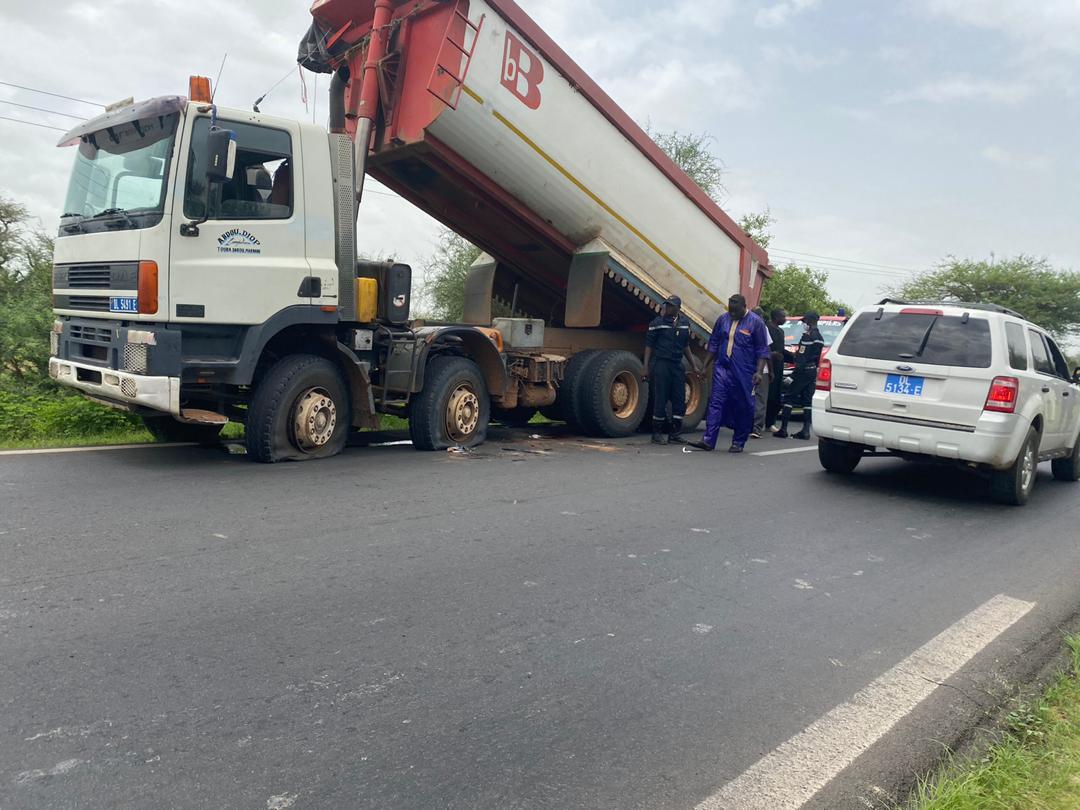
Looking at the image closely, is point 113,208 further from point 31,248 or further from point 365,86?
point 31,248

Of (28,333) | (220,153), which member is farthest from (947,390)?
(28,333)

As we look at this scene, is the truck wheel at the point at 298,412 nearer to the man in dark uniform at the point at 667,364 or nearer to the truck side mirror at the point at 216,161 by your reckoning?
the truck side mirror at the point at 216,161

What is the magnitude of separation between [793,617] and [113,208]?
5492 millimetres

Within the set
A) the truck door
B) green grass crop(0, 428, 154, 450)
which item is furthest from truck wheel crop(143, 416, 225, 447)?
the truck door

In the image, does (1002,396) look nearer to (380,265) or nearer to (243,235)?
(380,265)

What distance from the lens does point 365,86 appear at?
297 inches

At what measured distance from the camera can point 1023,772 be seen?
2.56 meters

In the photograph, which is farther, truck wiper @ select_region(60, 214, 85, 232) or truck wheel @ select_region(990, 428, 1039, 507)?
truck wheel @ select_region(990, 428, 1039, 507)

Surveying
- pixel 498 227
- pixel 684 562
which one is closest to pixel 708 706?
pixel 684 562

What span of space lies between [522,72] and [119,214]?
371cm

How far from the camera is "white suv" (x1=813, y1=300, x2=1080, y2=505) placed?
21.0 ft

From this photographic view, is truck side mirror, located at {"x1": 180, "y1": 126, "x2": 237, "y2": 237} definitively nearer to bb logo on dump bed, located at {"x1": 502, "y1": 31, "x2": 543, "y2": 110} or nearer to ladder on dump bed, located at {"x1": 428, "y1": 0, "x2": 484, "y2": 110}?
ladder on dump bed, located at {"x1": 428, "y1": 0, "x2": 484, "y2": 110}

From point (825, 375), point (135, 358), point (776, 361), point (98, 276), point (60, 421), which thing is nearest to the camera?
point (135, 358)

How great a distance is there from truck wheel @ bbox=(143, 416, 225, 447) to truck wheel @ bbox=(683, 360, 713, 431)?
5.89m
